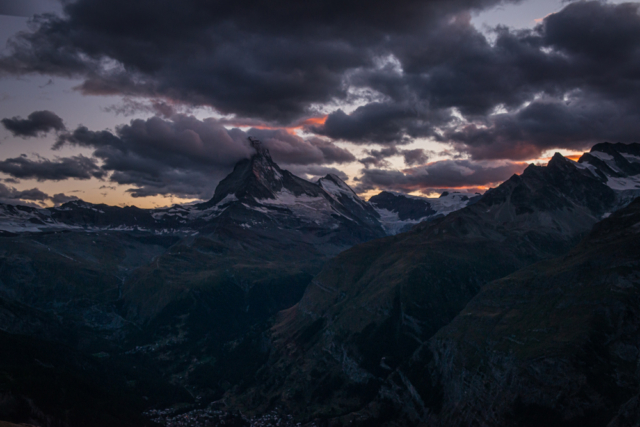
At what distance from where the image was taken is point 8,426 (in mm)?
176250

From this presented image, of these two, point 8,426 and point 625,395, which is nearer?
point 8,426

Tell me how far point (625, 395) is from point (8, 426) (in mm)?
250628

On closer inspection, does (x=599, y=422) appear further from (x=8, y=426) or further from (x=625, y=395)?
(x=8, y=426)

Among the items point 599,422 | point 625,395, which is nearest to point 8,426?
point 599,422

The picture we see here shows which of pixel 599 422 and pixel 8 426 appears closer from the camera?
pixel 8 426

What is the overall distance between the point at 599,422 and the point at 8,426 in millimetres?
235820

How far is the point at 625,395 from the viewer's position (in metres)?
199

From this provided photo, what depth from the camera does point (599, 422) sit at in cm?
19312

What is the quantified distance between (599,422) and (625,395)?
58.9ft
